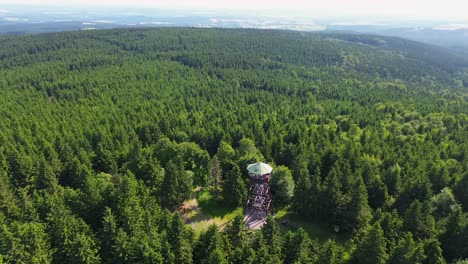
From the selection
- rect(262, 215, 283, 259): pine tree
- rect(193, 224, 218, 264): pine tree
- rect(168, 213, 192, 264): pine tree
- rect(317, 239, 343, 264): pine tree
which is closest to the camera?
rect(317, 239, 343, 264): pine tree

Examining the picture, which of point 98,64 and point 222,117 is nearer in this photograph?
point 222,117

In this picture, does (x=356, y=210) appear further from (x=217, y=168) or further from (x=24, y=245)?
(x=24, y=245)

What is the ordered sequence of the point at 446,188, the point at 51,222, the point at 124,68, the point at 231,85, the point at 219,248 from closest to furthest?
the point at 219,248 → the point at 51,222 → the point at 446,188 → the point at 231,85 → the point at 124,68

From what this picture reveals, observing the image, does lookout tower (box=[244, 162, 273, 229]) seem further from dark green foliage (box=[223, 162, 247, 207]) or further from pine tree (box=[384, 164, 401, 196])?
pine tree (box=[384, 164, 401, 196])

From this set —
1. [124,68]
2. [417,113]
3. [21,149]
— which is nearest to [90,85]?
[124,68]

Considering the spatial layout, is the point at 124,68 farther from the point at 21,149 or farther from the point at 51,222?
the point at 51,222

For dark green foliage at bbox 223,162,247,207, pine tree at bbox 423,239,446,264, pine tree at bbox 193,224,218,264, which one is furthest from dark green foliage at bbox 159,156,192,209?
pine tree at bbox 423,239,446,264
